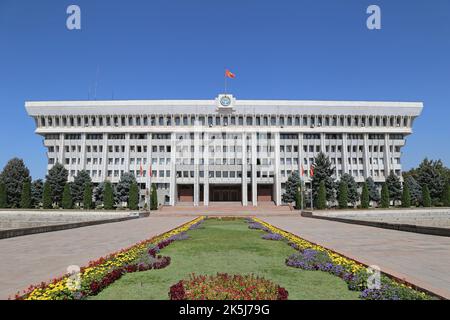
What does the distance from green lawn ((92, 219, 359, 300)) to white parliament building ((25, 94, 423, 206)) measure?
5510cm

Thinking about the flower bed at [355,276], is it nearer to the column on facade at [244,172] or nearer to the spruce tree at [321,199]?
the spruce tree at [321,199]

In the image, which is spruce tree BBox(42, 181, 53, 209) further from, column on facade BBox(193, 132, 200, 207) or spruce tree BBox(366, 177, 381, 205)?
spruce tree BBox(366, 177, 381, 205)

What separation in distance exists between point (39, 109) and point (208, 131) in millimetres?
36520

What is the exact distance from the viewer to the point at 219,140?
2660 inches

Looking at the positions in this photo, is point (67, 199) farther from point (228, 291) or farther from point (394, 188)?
point (394, 188)

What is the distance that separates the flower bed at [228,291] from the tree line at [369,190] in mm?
45406

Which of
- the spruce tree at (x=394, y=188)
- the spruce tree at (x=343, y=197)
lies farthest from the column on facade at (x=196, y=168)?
the spruce tree at (x=394, y=188)

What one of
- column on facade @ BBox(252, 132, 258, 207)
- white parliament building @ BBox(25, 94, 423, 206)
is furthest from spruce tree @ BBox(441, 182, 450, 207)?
column on facade @ BBox(252, 132, 258, 207)

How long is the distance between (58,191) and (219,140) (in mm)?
31843

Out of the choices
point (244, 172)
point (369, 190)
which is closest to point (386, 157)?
point (369, 190)

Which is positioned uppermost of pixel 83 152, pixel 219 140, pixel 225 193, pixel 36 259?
pixel 219 140

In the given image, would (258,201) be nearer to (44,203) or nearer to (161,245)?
(44,203)
